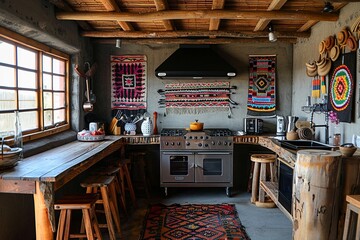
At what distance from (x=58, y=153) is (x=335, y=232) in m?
2.66

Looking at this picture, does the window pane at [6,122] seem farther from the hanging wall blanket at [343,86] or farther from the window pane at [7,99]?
the hanging wall blanket at [343,86]

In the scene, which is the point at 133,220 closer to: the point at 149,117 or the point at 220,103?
the point at 149,117

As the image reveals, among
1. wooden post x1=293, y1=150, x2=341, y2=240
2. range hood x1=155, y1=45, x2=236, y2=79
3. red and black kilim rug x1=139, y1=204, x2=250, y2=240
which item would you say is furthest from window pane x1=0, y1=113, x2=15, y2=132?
wooden post x1=293, y1=150, x2=341, y2=240

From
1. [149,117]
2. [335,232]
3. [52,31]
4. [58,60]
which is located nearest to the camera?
[335,232]

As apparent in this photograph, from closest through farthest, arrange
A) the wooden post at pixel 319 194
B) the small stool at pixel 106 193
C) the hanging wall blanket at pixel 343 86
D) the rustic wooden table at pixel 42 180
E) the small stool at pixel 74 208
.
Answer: the rustic wooden table at pixel 42 180, the wooden post at pixel 319 194, the small stool at pixel 74 208, the small stool at pixel 106 193, the hanging wall blanket at pixel 343 86

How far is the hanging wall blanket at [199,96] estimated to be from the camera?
5168 millimetres

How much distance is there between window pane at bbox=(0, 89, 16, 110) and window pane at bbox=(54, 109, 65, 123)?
3.28ft

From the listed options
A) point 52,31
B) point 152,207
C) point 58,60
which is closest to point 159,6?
point 52,31

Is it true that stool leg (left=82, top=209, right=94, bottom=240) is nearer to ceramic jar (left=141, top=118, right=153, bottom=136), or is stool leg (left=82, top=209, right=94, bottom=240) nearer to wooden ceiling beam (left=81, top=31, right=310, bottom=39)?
ceramic jar (left=141, top=118, right=153, bottom=136)

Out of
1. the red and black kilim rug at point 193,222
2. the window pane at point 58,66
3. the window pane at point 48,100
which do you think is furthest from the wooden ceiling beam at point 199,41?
the red and black kilim rug at point 193,222

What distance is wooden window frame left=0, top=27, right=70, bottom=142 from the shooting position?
293 centimetres

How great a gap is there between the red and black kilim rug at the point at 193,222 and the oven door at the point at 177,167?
17.6 inches

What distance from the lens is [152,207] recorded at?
4.23 m

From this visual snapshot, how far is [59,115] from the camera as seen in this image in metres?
4.16
